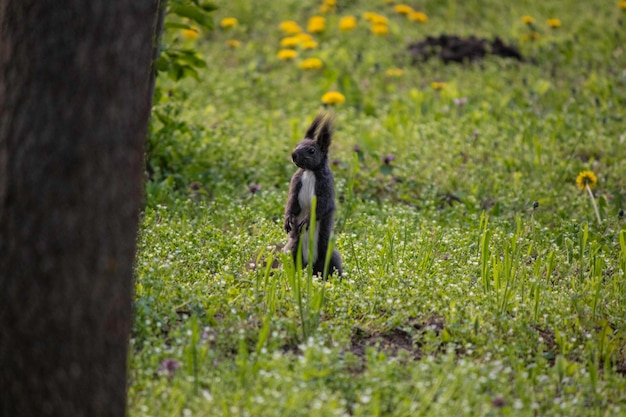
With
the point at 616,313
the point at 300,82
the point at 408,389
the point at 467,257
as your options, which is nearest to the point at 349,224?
the point at 467,257

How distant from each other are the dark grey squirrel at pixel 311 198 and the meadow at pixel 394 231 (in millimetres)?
264

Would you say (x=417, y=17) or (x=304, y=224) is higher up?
(x=417, y=17)

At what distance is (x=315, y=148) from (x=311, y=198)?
33 cm

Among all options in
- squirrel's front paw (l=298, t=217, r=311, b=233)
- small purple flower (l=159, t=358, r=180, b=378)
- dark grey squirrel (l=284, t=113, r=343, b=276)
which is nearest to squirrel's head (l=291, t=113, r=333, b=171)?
dark grey squirrel (l=284, t=113, r=343, b=276)

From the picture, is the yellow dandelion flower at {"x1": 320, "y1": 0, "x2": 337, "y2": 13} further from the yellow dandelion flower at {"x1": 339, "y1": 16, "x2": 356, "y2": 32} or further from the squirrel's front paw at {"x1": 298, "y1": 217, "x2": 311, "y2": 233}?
the squirrel's front paw at {"x1": 298, "y1": 217, "x2": 311, "y2": 233}

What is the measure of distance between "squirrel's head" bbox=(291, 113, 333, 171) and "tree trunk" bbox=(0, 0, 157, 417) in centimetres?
210

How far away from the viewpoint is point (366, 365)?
3893mm

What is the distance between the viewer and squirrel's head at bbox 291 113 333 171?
5.05 m

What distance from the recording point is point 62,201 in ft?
9.64

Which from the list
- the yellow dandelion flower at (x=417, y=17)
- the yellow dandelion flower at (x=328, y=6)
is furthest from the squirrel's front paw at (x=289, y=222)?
the yellow dandelion flower at (x=328, y=6)

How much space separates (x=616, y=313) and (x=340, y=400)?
204 centimetres

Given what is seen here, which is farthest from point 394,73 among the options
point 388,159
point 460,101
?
point 388,159

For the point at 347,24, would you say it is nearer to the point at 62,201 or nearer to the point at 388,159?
the point at 388,159

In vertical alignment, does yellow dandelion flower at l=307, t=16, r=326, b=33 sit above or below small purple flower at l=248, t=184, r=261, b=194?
above
